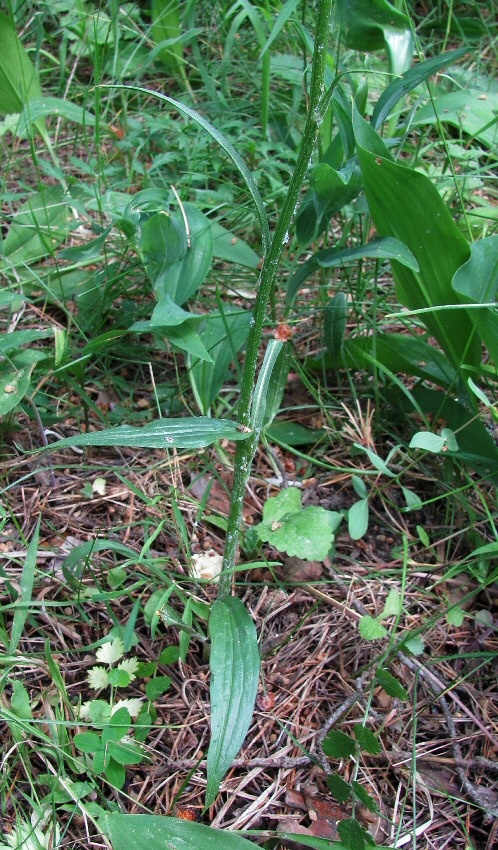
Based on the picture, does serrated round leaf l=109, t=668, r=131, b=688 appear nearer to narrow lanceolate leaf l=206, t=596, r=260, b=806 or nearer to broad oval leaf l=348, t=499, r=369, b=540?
narrow lanceolate leaf l=206, t=596, r=260, b=806

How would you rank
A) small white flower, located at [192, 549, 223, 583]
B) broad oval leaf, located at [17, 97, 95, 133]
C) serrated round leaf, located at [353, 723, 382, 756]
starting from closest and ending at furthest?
serrated round leaf, located at [353, 723, 382, 756], small white flower, located at [192, 549, 223, 583], broad oval leaf, located at [17, 97, 95, 133]

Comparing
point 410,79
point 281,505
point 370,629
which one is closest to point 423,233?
point 410,79

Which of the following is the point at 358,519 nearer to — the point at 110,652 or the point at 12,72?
the point at 110,652

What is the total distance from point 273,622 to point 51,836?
452mm

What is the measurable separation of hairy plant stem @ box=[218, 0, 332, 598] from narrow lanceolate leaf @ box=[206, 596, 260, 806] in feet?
0.25

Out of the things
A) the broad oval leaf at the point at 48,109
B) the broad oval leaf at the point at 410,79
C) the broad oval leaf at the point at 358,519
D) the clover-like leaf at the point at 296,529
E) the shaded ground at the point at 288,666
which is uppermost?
the broad oval leaf at the point at 410,79

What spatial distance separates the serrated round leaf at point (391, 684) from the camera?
924mm

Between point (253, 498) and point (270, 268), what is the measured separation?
21.3 inches

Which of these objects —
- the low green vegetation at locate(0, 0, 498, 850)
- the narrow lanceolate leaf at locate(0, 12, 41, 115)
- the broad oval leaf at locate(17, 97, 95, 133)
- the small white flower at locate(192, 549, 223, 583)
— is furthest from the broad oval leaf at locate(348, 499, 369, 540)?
the narrow lanceolate leaf at locate(0, 12, 41, 115)

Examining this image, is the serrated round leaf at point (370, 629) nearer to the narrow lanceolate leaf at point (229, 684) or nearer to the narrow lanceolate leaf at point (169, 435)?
the narrow lanceolate leaf at point (229, 684)

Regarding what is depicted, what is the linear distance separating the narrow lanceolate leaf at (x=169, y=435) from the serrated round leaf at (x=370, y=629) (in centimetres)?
36

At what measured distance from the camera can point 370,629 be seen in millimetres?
1033

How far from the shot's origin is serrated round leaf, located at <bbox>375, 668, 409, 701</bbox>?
0.92 metres

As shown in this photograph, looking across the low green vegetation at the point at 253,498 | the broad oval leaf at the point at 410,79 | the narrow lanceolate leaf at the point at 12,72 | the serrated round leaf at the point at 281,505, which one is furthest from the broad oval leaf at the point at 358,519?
the narrow lanceolate leaf at the point at 12,72
